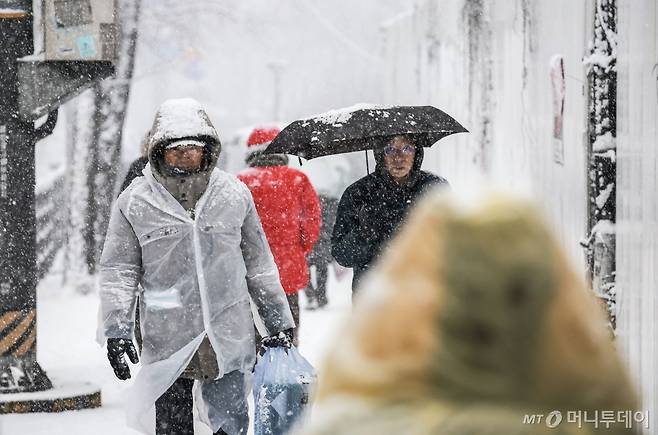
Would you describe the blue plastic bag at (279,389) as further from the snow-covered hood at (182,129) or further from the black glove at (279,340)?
the snow-covered hood at (182,129)

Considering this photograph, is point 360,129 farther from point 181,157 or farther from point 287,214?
point 287,214

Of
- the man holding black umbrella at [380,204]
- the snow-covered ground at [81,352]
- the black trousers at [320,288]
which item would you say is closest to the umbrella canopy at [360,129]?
the man holding black umbrella at [380,204]

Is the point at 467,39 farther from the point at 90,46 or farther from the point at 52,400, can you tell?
the point at 52,400

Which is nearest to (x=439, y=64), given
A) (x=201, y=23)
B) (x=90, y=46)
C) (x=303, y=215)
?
(x=303, y=215)

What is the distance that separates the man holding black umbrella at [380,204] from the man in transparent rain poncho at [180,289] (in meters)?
0.96

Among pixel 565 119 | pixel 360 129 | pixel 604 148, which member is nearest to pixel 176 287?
pixel 360 129

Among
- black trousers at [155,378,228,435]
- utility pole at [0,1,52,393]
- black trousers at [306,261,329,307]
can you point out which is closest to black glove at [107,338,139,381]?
black trousers at [155,378,228,435]

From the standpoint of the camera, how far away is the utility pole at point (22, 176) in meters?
8.55

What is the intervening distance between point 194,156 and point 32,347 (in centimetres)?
399

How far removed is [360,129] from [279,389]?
1.76 m

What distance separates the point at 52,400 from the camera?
28.3ft

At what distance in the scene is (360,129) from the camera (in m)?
6.58

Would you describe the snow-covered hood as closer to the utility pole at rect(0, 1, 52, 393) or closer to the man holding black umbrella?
the man holding black umbrella

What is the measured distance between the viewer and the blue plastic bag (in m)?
5.33
